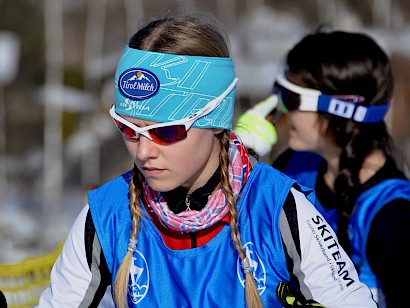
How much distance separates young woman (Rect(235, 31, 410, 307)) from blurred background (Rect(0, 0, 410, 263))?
215 cm

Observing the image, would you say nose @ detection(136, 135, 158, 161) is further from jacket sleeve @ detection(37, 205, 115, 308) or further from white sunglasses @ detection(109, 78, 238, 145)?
jacket sleeve @ detection(37, 205, 115, 308)

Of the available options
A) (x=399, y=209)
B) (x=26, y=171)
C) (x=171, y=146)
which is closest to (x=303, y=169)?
(x=399, y=209)

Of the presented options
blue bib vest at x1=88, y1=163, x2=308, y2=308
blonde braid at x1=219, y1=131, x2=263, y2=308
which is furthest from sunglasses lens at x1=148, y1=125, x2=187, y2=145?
blue bib vest at x1=88, y1=163, x2=308, y2=308

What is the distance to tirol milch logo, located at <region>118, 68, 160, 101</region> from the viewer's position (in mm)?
2227

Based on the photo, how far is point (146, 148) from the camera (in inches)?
86.3

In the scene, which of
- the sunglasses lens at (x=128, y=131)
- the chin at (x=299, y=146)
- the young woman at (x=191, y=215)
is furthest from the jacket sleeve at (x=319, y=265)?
the chin at (x=299, y=146)

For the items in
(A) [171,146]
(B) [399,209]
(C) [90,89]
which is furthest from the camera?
(C) [90,89]

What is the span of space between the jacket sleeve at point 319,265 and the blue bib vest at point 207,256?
46 mm

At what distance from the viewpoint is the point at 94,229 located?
2.44 m

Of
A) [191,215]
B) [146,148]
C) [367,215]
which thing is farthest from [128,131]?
[367,215]

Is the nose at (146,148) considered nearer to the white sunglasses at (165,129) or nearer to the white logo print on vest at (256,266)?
the white sunglasses at (165,129)

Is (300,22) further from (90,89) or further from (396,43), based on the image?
(90,89)

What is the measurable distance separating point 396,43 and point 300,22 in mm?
722

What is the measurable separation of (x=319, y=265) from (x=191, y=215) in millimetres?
400
